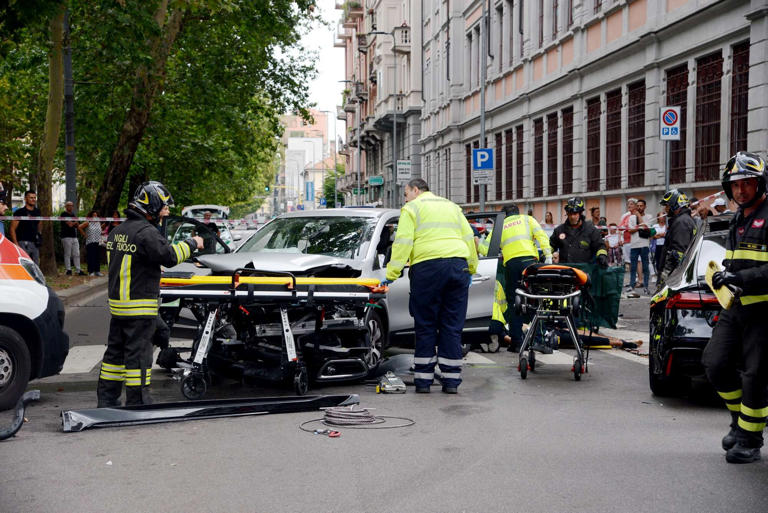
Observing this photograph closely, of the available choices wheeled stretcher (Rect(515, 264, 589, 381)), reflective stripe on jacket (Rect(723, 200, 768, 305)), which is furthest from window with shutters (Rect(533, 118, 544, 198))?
reflective stripe on jacket (Rect(723, 200, 768, 305))

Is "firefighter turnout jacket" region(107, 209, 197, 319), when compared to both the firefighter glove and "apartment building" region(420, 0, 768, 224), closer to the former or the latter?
the firefighter glove

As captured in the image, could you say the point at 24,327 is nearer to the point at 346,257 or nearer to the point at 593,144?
the point at 346,257

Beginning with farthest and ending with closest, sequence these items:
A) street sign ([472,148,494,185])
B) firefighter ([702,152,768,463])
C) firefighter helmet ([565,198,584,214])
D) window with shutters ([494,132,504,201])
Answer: window with shutters ([494,132,504,201]), street sign ([472,148,494,185]), firefighter helmet ([565,198,584,214]), firefighter ([702,152,768,463])

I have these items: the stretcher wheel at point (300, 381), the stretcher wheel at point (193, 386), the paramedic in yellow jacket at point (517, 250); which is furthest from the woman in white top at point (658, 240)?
the stretcher wheel at point (193, 386)

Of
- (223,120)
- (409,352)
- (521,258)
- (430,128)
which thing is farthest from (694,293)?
(430,128)

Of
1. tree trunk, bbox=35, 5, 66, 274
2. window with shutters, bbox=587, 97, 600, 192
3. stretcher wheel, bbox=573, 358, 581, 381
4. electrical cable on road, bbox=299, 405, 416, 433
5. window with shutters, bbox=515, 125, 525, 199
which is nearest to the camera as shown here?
electrical cable on road, bbox=299, 405, 416, 433

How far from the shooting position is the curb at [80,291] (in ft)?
56.9

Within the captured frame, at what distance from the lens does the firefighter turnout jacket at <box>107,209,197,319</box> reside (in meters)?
7.34

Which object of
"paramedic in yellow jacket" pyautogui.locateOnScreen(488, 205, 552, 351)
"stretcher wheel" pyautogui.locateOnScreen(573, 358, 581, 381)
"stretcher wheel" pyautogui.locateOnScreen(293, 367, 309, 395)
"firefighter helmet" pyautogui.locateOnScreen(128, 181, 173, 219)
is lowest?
"stretcher wheel" pyautogui.locateOnScreen(573, 358, 581, 381)

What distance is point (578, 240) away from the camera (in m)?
12.1

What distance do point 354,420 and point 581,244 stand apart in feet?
19.4

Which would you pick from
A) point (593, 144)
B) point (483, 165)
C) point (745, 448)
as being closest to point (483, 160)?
point (483, 165)

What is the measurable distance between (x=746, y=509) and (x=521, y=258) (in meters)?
6.43

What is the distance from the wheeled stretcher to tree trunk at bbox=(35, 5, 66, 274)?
1269cm
